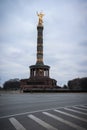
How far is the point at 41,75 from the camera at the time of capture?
8575 cm

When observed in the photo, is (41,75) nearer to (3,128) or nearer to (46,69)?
(46,69)

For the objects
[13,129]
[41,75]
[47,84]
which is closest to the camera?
[13,129]

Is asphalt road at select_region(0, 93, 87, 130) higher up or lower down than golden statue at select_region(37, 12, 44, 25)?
lower down

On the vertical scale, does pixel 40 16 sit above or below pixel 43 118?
above

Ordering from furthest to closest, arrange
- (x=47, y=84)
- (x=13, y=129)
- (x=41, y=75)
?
(x=41, y=75)
(x=47, y=84)
(x=13, y=129)

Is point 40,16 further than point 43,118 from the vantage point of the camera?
Yes

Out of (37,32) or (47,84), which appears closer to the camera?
(47,84)

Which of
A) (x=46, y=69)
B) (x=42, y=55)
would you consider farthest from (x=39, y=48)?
(x=46, y=69)

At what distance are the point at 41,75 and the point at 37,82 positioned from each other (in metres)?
5.25

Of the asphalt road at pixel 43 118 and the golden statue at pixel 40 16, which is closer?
the asphalt road at pixel 43 118

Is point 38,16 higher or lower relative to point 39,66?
higher

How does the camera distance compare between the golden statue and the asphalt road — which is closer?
the asphalt road

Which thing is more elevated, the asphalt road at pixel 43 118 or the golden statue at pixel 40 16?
the golden statue at pixel 40 16

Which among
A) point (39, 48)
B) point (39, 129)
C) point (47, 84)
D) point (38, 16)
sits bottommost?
point (39, 129)
